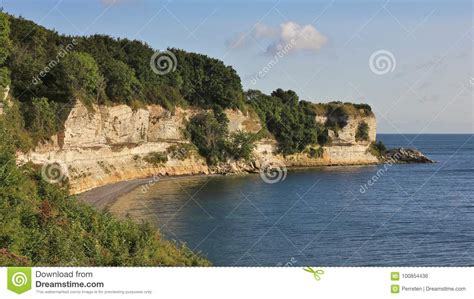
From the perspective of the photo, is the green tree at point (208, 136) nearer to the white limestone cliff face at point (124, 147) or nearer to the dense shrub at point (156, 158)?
the white limestone cliff face at point (124, 147)

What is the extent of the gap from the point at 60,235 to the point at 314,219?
24.2m

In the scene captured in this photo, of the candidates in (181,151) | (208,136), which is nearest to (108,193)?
(181,151)

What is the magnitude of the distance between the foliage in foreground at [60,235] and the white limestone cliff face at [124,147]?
49.7 feet

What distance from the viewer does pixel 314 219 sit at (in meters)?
38.0

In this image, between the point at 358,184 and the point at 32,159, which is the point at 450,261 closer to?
the point at 32,159

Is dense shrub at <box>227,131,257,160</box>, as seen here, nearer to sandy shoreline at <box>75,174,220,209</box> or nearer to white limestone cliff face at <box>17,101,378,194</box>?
white limestone cliff face at <box>17,101,378,194</box>

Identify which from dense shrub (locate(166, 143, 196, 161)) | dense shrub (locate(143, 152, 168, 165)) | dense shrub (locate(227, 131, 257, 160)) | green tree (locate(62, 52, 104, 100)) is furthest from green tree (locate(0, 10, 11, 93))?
dense shrub (locate(227, 131, 257, 160))

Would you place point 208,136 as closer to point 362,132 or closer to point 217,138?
point 217,138

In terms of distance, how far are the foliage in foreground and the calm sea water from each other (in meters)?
6.39

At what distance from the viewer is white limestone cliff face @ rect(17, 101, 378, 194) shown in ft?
147

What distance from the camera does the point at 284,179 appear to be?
69125 millimetres

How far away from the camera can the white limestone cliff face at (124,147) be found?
44725 mm

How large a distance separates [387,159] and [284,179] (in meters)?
39.2
